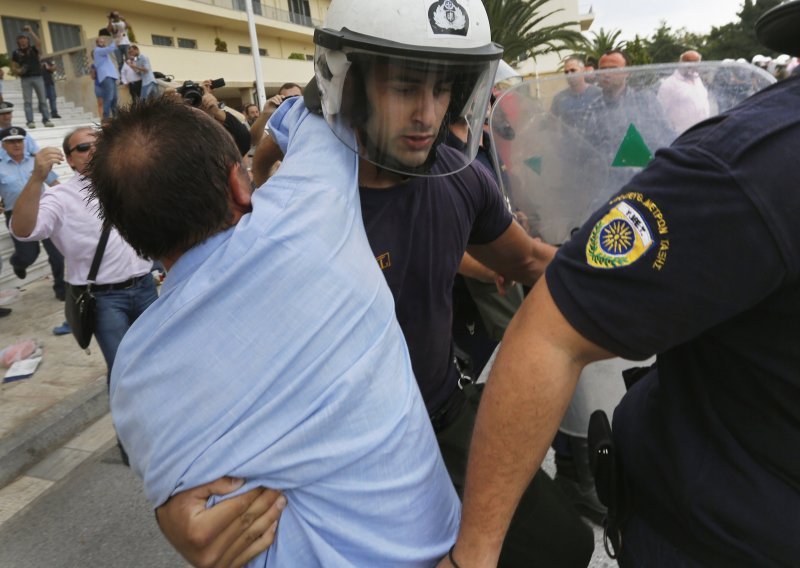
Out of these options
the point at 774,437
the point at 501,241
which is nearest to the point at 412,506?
the point at 774,437

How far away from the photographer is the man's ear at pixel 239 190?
1.18 metres

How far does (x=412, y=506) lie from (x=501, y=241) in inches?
39.0

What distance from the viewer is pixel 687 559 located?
3.30 ft

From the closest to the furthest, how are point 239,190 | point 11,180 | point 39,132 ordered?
point 239,190 → point 11,180 → point 39,132

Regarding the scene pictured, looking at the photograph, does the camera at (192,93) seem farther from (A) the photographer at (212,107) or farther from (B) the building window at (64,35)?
(B) the building window at (64,35)

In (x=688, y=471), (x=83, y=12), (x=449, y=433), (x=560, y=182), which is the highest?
(x=83, y=12)

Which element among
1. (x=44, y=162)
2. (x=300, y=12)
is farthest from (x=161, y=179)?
(x=300, y=12)

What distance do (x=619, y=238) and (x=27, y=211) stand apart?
336 cm

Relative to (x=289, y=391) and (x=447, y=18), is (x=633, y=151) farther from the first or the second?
(x=289, y=391)

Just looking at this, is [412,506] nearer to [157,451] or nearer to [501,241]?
[157,451]

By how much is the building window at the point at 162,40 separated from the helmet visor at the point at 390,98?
90.6ft

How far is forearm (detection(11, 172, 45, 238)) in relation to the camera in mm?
3225

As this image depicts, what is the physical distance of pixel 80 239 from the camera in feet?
11.0

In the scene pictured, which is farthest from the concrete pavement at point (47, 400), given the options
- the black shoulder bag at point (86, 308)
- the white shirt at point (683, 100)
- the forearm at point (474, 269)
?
the white shirt at point (683, 100)
